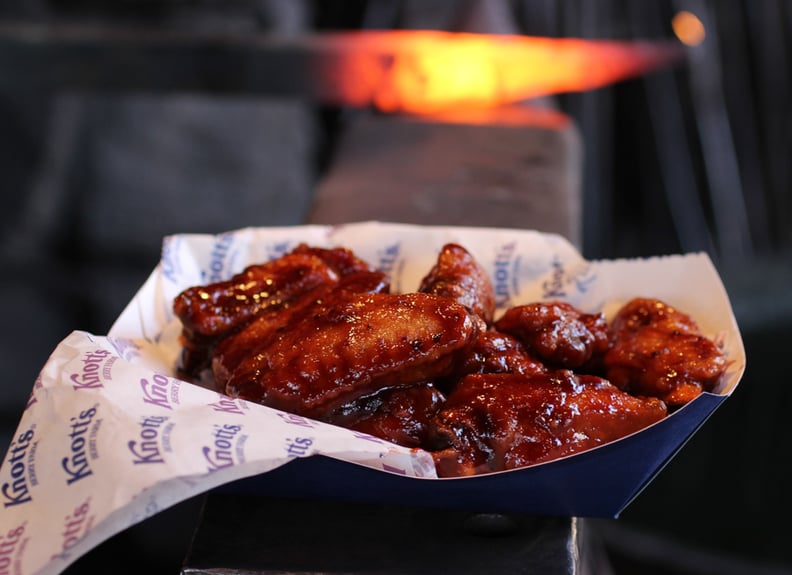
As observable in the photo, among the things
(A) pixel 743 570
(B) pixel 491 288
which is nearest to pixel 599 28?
(A) pixel 743 570

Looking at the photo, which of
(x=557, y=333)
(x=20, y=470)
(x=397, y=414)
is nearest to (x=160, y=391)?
(x=20, y=470)

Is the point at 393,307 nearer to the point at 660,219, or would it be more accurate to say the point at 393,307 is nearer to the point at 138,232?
the point at 660,219

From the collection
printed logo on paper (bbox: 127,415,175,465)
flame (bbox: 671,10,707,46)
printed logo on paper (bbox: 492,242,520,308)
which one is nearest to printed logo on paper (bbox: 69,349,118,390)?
printed logo on paper (bbox: 127,415,175,465)

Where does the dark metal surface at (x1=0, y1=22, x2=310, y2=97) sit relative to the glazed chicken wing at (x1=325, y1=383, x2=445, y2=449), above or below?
above

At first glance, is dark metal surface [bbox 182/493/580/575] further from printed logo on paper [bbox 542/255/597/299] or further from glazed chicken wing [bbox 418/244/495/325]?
printed logo on paper [bbox 542/255/597/299]

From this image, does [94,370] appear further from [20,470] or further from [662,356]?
[662,356]
